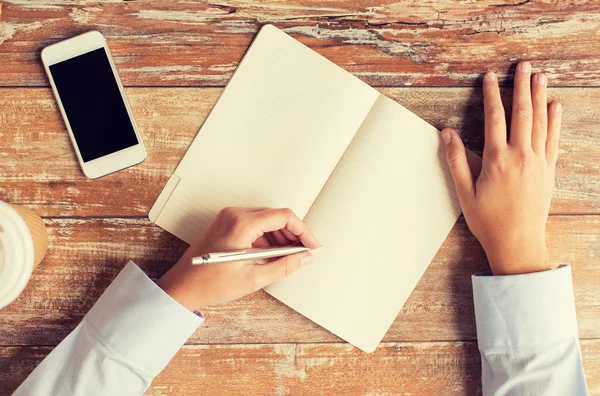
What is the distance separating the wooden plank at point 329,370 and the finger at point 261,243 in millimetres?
160

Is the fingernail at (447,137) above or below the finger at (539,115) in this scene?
below

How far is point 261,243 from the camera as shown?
31.2 inches

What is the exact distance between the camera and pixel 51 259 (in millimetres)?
808

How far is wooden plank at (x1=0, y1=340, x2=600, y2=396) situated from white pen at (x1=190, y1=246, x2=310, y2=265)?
177mm

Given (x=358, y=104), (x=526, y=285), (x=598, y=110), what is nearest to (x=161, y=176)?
(x=358, y=104)

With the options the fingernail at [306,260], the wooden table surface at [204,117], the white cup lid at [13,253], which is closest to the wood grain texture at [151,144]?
the wooden table surface at [204,117]

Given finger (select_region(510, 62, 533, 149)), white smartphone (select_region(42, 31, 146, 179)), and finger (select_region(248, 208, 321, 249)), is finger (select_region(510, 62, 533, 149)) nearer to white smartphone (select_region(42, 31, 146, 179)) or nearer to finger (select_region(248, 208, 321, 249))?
finger (select_region(248, 208, 321, 249))

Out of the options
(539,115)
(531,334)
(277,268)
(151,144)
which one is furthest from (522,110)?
(151,144)

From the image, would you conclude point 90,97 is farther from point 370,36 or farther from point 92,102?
point 370,36

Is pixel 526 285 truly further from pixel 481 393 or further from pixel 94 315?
pixel 94 315

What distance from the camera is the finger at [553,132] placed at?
81 centimetres

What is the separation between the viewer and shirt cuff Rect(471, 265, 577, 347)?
77 cm

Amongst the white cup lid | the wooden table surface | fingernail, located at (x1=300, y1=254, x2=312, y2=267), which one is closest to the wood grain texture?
the wooden table surface

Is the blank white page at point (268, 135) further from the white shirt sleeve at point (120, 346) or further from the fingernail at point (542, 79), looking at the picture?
the fingernail at point (542, 79)
